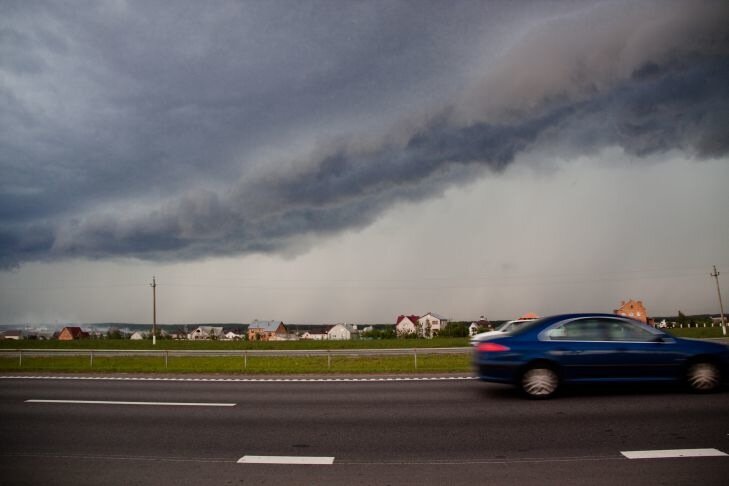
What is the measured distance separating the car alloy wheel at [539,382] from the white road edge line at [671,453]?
3236mm

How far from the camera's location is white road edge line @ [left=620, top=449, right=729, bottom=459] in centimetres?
569

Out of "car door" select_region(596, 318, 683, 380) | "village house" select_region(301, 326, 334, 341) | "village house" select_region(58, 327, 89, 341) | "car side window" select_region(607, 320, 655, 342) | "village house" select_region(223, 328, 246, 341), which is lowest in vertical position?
"village house" select_region(301, 326, 334, 341)

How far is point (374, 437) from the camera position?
6.99 metres

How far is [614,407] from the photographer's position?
838cm

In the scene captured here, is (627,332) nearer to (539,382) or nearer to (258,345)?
(539,382)

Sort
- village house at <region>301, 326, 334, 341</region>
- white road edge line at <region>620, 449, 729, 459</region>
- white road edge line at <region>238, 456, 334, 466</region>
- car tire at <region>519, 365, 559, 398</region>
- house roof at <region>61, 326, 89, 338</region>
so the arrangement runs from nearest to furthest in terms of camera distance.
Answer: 1. white road edge line at <region>620, 449, 729, 459</region>
2. white road edge line at <region>238, 456, 334, 466</region>
3. car tire at <region>519, 365, 559, 398</region>
4. house roof at <region>61, 326, 89, 338</region>
5. village house at <region>301, 326, 334, 341</region>

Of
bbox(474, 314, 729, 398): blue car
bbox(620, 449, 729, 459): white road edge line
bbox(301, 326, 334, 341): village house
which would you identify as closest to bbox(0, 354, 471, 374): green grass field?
bbox(474, 314, 729, 398): blue car

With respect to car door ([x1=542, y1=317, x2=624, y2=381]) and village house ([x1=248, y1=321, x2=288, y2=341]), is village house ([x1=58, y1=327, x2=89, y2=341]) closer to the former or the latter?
village house ([x1=248, y1=321, x2=288, y2=341])

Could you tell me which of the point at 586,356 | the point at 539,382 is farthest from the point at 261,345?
the point at 586,356

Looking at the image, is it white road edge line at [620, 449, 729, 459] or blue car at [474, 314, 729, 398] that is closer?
white road edge line at [620, 449, 729, 459]

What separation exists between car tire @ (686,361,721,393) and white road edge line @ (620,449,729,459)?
3872mm

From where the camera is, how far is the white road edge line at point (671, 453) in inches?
224

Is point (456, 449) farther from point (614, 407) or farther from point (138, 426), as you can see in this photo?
point (138, 426)

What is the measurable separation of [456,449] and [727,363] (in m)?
6.17
